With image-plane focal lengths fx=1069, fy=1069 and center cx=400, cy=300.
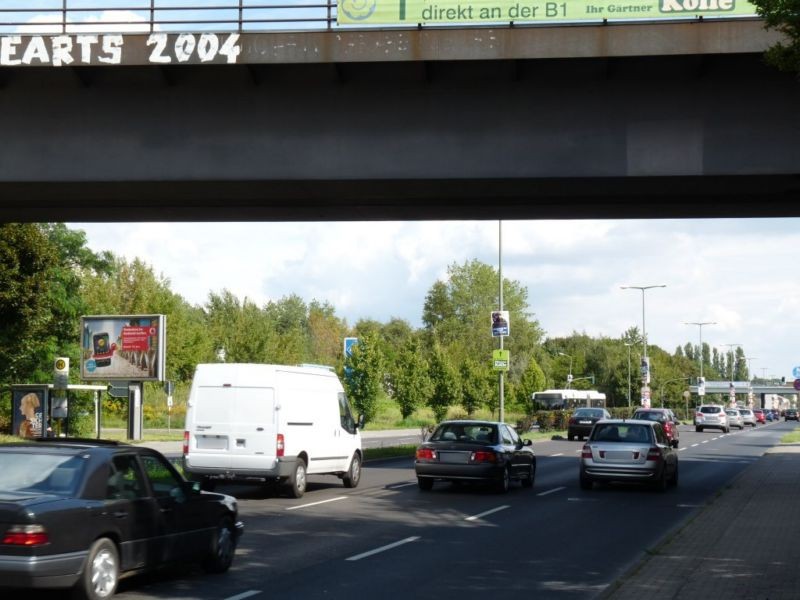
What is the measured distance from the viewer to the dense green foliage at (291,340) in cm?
4331

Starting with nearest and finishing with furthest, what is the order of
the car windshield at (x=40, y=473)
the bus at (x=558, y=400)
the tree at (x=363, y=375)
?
the car windshield at (x=40, y=473) < the tree at (x=363, y=375) < the bus at (x=558, y=400)

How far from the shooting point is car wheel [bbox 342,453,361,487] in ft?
74.7

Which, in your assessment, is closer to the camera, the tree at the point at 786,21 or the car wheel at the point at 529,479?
the tree at the point at 786,21

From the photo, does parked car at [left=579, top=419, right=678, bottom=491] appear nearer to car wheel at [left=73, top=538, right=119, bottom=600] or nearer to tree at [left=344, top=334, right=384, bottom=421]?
car wheel at [left=73, top=538, right=119, bottom=600]

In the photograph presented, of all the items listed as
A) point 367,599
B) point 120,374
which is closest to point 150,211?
point 367,599

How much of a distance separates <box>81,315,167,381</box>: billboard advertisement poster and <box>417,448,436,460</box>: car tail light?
71.8ft

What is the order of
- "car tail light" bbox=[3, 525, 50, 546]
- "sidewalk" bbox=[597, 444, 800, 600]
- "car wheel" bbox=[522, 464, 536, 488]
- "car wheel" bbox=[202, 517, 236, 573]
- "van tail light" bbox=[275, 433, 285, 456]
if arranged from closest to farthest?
"car tail light" bbox=[3, 525, 50, 546] → "sidewalk" bbox=[597, 444, 800, 600] → "car wheel" bbox=[202, 517, 236, 573] → "van tail light" bbox=[275, 433, 285, 456] → "car wheel" bbox=[522, 464, 536, 488]

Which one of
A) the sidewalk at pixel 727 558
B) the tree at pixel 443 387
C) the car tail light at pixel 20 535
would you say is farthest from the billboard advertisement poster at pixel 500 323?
the car tail light at pixel 20 535

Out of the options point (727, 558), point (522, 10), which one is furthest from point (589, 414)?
point (727, 558)

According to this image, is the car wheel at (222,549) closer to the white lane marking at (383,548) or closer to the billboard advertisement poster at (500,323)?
the white lane marking at (383,548)

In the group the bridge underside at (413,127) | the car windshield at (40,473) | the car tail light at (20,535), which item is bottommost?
the car tail light at (20,535)

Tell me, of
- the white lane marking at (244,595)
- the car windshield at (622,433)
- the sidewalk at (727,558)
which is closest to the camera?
the white lane marking at (244,595)

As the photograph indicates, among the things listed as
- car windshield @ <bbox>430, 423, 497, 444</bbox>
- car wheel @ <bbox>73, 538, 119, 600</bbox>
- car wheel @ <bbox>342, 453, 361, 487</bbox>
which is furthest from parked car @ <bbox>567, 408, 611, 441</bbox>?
car wheel @ <bbox>73, 538, 119, 600</bbox>

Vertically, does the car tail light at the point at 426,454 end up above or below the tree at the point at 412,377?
below
